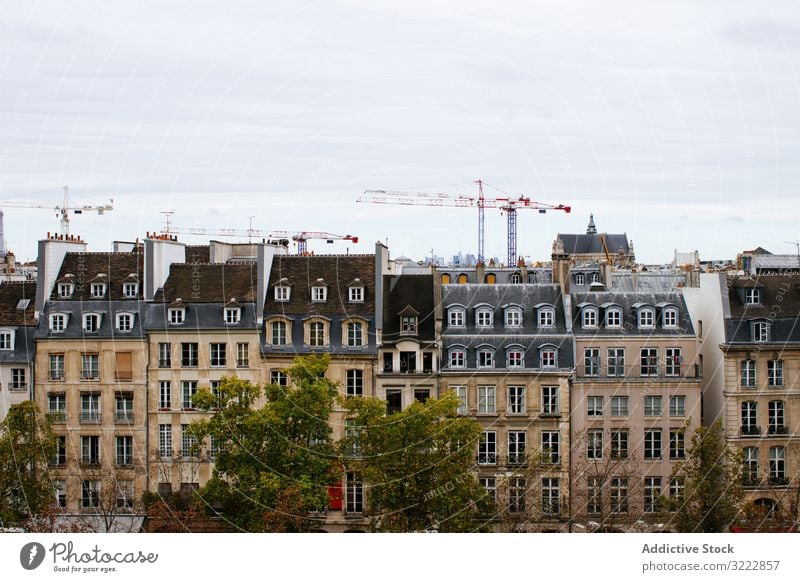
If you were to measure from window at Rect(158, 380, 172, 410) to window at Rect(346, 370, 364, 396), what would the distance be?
5.74m

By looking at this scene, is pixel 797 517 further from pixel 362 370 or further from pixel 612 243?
pixel 612 243

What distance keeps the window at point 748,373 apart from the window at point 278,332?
14718 mm

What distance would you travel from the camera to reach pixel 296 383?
35562 mm

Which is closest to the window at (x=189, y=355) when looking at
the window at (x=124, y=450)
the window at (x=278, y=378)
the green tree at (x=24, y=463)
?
the window at (x=278, y=378)

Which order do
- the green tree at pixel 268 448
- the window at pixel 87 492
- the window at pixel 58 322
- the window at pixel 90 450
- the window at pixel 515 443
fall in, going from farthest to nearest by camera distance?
the window at pixel 58 322, the window at pixel 90 450, the window at pixel 515 443, the window at pixel 87 492, the green tree at pixel 268 448

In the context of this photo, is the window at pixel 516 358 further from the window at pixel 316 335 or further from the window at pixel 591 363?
the window at pixel 316 335

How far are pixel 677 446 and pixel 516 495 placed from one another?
5.70 m

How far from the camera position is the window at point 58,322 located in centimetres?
4062

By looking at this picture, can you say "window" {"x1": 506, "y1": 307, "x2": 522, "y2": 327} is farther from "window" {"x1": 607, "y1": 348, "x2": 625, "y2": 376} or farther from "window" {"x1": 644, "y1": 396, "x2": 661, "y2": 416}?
"window" {"x1": 644, "y1": 396, "x2": 661, "y2": 416}

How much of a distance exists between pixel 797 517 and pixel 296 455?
13776 millimetres

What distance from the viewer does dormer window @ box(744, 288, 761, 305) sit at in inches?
1599

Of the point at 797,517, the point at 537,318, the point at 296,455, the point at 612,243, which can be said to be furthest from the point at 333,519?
the point at 612,243

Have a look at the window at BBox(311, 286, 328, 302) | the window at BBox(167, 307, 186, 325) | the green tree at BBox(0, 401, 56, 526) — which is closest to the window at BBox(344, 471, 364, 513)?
the window at BBox(311, 286, 328, 302)

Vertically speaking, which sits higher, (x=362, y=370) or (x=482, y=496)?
(x=362, y=370)
